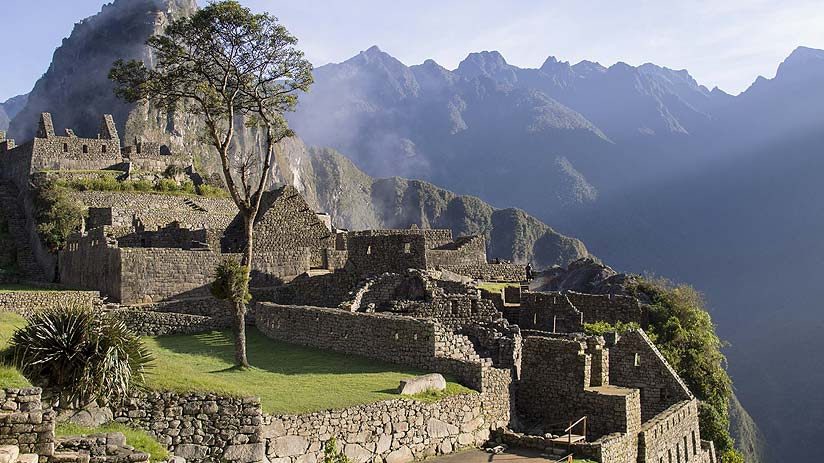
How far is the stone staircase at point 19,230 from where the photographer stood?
124 ft

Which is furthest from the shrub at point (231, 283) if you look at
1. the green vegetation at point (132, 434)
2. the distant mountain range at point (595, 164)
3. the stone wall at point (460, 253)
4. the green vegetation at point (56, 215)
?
the distant mountain range at point (595, 164)

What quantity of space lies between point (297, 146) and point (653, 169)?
71.8 meters

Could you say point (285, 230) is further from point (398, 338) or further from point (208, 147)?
point (208, 147)

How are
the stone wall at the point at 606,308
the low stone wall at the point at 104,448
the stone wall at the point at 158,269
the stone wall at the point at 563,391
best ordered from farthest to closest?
1. the stone wall at the point at 606,308
2. the stone wall at the point at 158,269
3. the stone wall at the point at 563,391
4. the low stone wall at the point at 104,448

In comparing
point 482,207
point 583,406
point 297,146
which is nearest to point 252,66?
point 583,406

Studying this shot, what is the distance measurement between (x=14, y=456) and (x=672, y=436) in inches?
637

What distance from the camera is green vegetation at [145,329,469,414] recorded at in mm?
13188

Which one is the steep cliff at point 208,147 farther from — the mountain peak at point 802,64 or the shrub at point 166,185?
the mountain peak at point 802,64

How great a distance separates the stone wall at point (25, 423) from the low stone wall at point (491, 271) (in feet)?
68.4

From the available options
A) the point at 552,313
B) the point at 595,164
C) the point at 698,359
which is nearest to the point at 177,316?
the point at 552,313

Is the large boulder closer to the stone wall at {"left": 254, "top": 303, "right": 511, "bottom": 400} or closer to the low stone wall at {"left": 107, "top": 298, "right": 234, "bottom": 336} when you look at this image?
the stone wall at {"left": 254, "top": 303, "right": 511, "bottom": 400}

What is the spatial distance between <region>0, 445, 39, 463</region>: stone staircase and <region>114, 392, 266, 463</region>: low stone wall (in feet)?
7.32

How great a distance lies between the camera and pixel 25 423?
9.66m

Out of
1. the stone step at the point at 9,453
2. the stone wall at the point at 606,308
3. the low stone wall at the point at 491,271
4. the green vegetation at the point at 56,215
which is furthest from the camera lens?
the green vegetation at the point at 56,215
